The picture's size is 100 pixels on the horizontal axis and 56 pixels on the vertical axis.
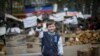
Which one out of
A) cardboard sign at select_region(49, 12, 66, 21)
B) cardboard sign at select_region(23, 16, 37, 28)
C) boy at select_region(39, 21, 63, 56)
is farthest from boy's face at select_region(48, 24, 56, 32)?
cardboard sign at select_region(23, 16, 37, 28)

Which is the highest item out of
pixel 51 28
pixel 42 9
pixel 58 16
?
pixel 42 9

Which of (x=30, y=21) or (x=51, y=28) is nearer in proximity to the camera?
(x=51, y=28)

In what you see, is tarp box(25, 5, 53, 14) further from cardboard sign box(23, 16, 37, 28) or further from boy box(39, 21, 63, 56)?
boy box(39, 21, 63, 56)

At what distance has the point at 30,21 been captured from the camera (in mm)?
10977

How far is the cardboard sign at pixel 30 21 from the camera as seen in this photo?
1095 centimetres

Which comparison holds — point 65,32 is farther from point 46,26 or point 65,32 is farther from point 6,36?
point 6,36

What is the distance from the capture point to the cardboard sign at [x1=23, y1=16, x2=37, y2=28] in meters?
10.9

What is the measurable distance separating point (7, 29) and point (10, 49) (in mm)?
571

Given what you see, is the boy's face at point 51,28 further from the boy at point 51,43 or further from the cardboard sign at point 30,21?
the cardboard sign at point 30,21

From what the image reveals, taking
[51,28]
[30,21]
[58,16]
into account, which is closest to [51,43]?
[51,28]

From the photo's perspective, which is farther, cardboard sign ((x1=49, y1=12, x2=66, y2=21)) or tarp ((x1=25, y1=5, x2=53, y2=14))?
cardboard sign ((x1=49, y1=12, x2=66, y2=21))

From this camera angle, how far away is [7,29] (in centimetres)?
1082

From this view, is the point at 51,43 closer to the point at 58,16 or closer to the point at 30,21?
the point at 30,21

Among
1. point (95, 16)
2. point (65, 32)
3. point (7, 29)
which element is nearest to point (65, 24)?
point (65, 32)
